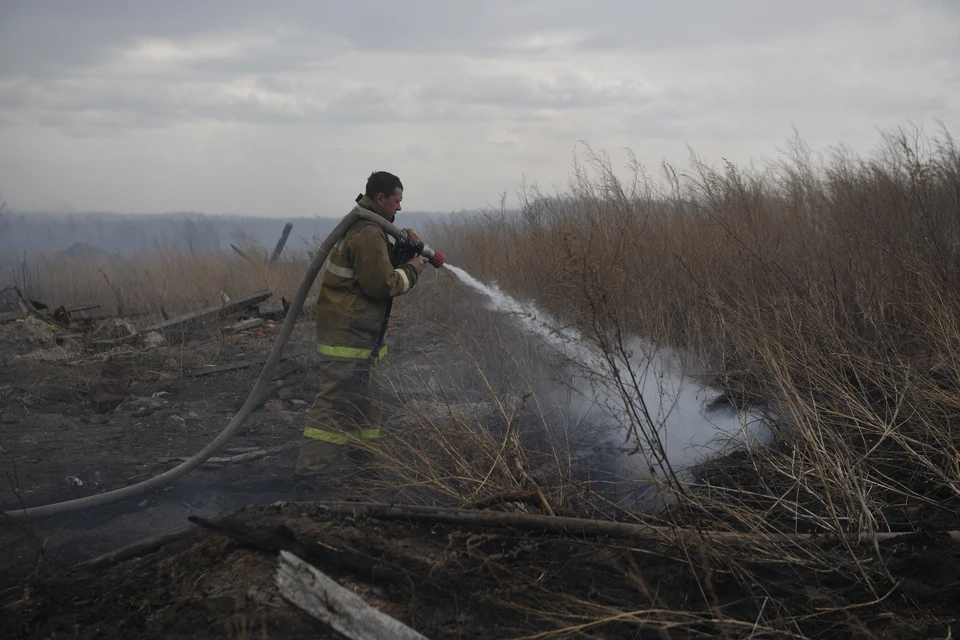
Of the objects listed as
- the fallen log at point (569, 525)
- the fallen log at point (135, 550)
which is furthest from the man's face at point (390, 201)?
the fallen log at point (135, 550)

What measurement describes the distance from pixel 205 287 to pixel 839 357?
9159mm

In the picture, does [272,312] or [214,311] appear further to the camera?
[272,312]

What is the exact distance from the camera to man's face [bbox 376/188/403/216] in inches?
161

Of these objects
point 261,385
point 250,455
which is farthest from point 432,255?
point 250,455

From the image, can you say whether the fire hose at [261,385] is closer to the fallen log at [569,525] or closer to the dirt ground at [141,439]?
the dirt ground at [141,439]

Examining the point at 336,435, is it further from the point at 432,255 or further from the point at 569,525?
the point at 569,525

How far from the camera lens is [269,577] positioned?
7.89ft

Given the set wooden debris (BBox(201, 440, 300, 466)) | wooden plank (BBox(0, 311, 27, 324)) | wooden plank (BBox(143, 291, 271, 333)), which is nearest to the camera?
wooden debris (BBox(201, 440, 300, 466))

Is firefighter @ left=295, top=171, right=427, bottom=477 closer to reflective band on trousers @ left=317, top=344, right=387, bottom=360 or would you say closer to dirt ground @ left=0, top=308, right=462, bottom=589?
reflective band on trousers @ left=317, top=344, right=387, bottom=360

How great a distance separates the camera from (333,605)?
2.24 metres

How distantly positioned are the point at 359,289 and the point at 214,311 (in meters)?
5.20

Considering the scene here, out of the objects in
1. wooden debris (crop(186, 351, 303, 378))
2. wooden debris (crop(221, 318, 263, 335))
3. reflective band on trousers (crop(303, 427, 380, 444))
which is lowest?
wooden debris (crop(186, 351, 303, 378))

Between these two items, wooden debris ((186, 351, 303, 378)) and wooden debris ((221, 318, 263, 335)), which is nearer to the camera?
wooden debris ((186, 351, 303, 378))

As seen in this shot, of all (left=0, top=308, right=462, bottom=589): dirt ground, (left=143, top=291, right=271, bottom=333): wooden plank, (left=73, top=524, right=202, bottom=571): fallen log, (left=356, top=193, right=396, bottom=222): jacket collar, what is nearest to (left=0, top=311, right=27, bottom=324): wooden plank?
(left=143, top=291, right=271, bottom=333): wooden plank
